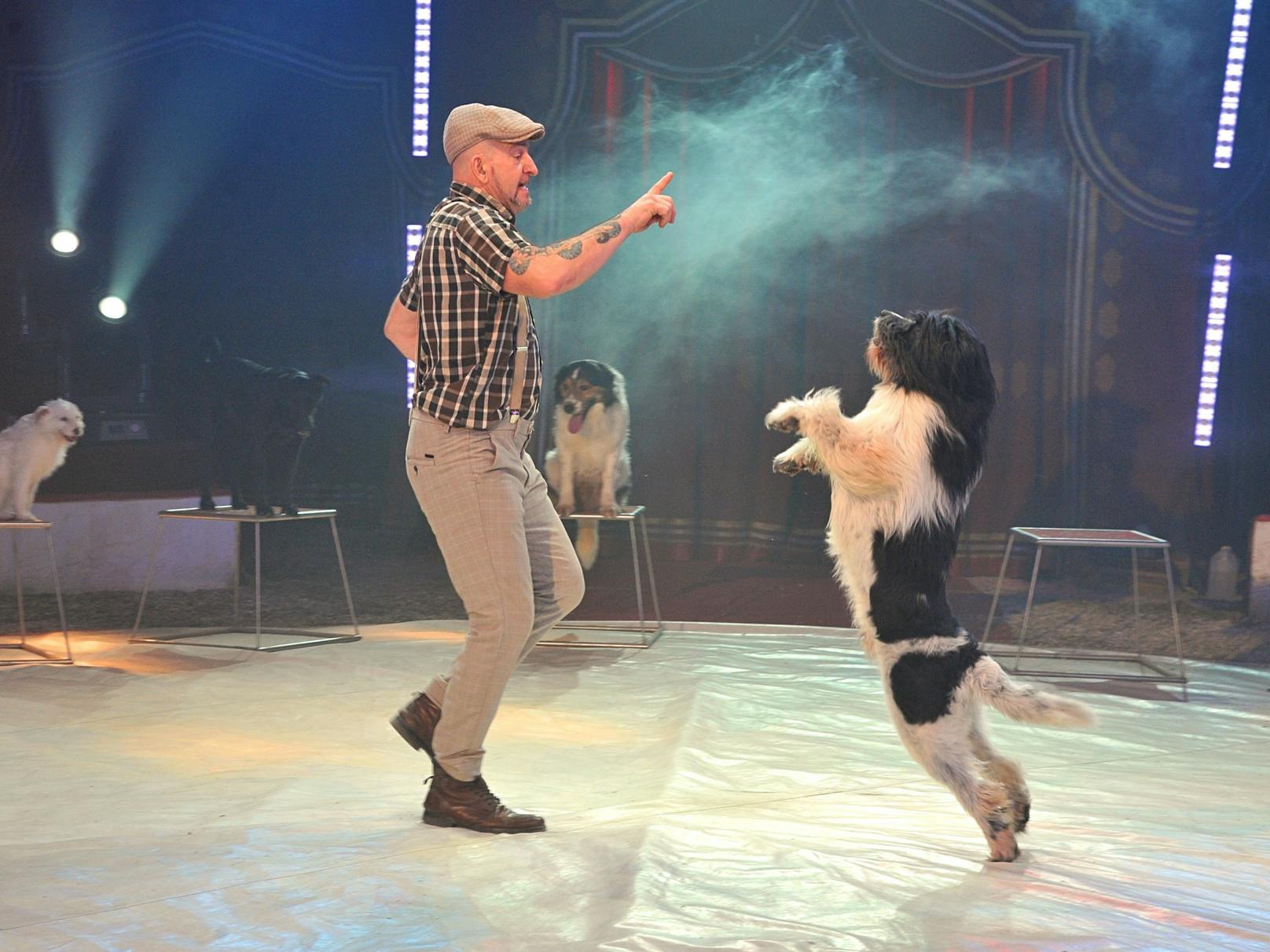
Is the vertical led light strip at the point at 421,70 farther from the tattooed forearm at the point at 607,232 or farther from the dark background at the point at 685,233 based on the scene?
the tattooed forearm at the point at 607,232

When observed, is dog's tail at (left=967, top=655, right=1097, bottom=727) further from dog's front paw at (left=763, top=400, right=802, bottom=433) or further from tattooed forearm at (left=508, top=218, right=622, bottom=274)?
tattooed forearm at (left=508, top=218, right=622, bottom=274)

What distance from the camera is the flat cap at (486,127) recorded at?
2.43 meters

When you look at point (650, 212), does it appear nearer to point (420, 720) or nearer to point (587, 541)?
point (420, 720)

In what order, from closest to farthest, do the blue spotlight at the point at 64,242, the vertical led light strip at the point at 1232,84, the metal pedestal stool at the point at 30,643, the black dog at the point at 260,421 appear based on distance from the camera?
the metal pedestal stool at the point at 30,643
the black dog at the point at 260,421
the blue spotlight at the point at 64,242
the vertical led light strip at the point at 1232,84

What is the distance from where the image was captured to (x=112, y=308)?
562 centimetres

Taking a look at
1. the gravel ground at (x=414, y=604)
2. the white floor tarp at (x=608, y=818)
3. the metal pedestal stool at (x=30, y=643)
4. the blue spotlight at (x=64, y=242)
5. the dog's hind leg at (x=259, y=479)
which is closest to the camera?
the white floor tarp at (x=608, y=818)

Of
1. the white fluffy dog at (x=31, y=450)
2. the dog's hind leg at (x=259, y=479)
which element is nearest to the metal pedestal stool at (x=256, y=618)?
the dog's hind leg at (x=259, y=479)

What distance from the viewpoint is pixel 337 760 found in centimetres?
323

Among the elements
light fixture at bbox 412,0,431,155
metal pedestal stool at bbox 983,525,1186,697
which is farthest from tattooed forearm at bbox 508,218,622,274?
light fixture at bbox 412,0,431,155

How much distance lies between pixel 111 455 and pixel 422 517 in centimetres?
149

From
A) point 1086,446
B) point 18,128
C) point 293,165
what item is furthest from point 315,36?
point 1086,446

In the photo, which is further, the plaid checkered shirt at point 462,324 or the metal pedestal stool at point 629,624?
the metal pedestal stool at point 629,624

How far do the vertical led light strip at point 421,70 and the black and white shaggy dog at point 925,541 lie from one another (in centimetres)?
392

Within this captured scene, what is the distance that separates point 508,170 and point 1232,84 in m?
4.78
